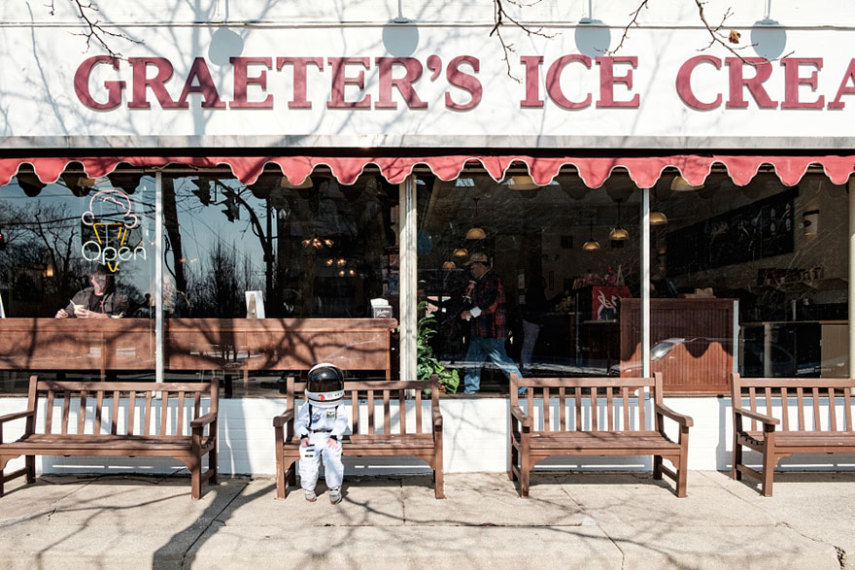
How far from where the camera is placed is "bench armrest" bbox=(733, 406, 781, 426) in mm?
5004

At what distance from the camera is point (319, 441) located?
191 inches

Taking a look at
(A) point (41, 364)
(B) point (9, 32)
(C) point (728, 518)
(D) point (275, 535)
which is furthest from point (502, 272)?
(B) point (9, 32)

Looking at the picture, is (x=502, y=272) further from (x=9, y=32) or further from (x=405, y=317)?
(x=9, y=32)

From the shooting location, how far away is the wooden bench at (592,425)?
5.00 metres

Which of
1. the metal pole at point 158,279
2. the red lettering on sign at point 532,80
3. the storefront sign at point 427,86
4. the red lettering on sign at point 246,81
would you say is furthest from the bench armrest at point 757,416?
the metal pole at point 158,279

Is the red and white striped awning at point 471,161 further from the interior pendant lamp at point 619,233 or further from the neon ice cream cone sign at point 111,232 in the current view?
the interior pendant lamp at point 619,233

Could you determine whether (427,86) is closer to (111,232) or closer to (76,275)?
(111,232)

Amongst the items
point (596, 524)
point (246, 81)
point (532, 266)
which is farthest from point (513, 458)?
point (246, 81)

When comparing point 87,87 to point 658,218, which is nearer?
point 87,87

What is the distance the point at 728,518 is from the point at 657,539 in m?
0.79

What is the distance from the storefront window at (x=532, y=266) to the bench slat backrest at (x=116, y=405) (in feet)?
8.05

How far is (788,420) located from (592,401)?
6.48 ft

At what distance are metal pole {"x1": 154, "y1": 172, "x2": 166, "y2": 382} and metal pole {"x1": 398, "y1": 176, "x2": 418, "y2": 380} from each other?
2331mm

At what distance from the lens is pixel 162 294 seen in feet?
20.1
